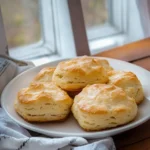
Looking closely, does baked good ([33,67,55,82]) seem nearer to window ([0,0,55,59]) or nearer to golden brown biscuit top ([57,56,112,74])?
golden brown biscuit top ([57,56,112,74])

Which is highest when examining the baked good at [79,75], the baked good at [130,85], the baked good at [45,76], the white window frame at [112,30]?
the baked good at [79,75]

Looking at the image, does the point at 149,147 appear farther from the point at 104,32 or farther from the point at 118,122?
the point at 104,32

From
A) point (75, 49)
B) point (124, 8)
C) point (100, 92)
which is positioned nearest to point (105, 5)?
point (124, 8)

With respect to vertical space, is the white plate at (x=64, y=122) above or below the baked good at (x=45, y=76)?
below

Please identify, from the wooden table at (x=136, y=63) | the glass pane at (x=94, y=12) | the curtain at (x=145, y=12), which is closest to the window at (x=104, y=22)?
the glass pane at (x=94, y=12)

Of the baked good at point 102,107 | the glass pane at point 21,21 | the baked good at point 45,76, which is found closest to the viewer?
the baked good at point 102,107

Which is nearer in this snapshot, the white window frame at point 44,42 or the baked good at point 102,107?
the baked good at point 102,107

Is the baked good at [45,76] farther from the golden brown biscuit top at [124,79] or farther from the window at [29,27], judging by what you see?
the window at [29,27]

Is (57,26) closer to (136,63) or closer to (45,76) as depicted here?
(136,63)
